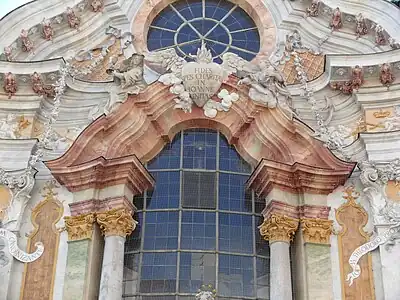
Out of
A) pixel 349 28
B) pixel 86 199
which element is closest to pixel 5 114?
pixel 86 199

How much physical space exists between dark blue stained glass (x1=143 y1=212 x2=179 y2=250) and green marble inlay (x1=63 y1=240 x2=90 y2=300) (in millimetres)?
1082

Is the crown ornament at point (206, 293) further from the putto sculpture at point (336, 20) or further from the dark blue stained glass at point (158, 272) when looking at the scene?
the putto sculpture at point (336, 20)

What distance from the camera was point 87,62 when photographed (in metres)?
16.3

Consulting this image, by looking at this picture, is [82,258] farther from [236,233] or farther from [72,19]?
[72,19]

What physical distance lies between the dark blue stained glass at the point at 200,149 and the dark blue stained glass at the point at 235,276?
1879 millimetres

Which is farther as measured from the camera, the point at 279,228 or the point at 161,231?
the point at 161,231

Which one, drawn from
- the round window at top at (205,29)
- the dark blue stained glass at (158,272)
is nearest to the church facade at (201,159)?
the dark blue stained glass at (158,272)

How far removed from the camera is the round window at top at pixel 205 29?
54.7ft

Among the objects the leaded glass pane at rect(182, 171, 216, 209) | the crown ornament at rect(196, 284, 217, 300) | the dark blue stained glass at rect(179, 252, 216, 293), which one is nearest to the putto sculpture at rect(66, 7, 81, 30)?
the leaded glass pane at rect(182, 171, 216, 209)

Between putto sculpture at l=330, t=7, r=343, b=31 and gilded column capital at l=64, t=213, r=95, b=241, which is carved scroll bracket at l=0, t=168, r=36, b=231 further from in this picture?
putto sculpture at l=330, t=7, r=343, b=31

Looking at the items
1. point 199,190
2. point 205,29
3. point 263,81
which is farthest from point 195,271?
point 205,29

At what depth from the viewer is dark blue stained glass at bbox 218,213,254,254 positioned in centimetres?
1376

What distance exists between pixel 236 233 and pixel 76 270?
287 centimetres

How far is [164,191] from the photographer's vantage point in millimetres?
14367
